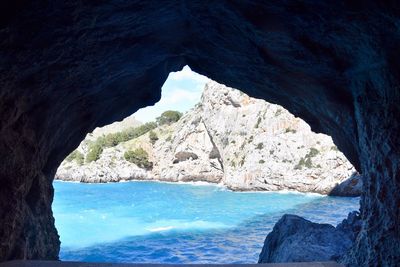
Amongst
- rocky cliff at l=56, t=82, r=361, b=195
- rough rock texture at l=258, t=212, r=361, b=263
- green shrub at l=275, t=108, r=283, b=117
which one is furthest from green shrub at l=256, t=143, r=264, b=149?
rough rock texture at l=258, t=212, r=361, b=263

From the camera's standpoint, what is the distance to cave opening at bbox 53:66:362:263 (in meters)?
22.3

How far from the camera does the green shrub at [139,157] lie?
70.8 m

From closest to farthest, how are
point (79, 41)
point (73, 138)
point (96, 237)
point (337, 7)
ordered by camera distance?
point (337, 7) → point (79, 41) → point (73, 138) → point (96, 237)

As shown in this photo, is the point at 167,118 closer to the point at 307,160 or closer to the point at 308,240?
the point at 307,160

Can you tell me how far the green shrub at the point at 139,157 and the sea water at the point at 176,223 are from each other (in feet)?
79.6

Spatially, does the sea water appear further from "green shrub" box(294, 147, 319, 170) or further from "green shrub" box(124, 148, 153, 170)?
"green shrub" box(124, 148, 153, 170)

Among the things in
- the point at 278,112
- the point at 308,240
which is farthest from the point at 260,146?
the point at 308,240

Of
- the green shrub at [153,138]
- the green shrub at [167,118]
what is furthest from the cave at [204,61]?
the green shrub at [167,118]

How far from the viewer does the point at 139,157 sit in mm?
70812

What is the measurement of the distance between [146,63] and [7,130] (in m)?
3.55

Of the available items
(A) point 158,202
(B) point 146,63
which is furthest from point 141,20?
(A) point 158,202

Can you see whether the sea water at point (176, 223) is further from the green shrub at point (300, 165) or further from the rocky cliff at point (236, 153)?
the green shrub at point (300, 165)

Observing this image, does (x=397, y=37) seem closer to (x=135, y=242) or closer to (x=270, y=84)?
(x=270, y=84)

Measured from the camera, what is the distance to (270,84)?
344 inches
